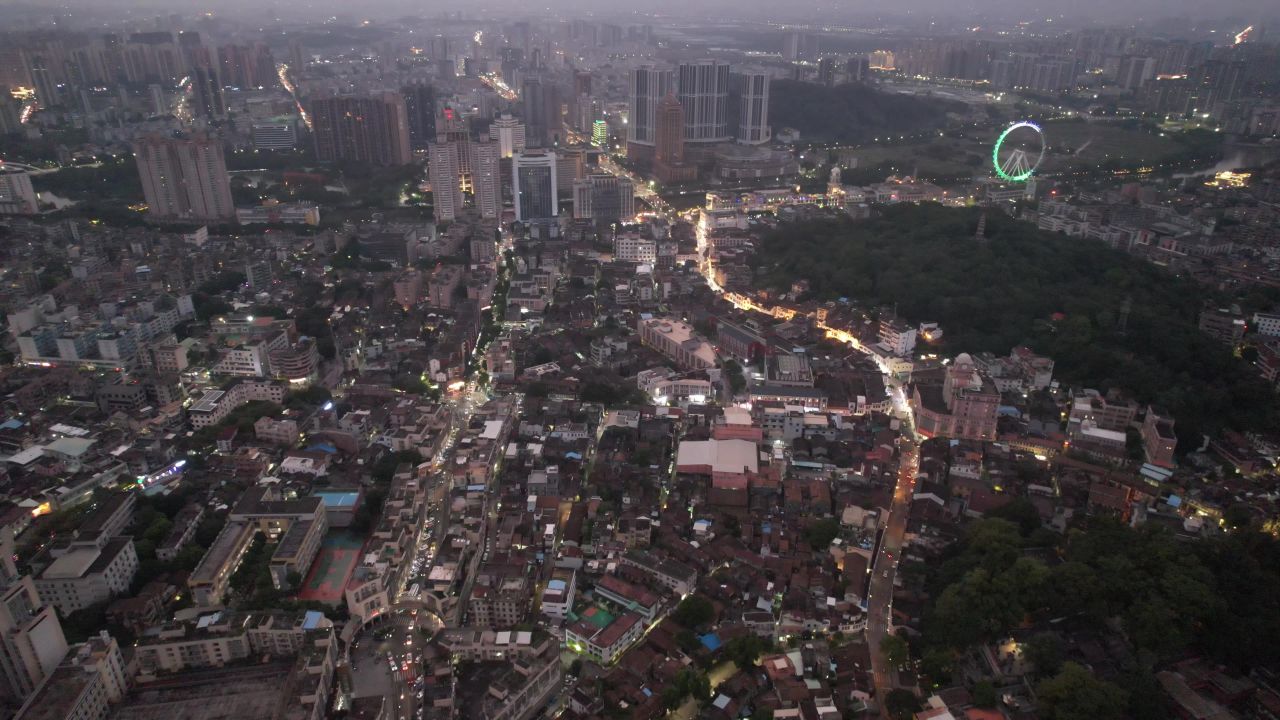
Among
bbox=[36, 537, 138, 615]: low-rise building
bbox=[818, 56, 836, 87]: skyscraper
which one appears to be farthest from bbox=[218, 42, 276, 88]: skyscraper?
bbox=[36, 537, 138, 615]: low-rise building

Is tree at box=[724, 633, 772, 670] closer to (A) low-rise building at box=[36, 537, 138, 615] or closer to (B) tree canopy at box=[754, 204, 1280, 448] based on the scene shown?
(A) low-rise building at box=[36, 537, 138, 615]

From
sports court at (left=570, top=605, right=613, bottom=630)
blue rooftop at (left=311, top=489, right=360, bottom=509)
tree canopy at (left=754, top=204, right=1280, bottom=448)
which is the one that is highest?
tree canopy at (left=754, top=204, right=1280, bottom=448)

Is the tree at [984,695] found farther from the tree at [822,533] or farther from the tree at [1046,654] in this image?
the tree at [822,533]

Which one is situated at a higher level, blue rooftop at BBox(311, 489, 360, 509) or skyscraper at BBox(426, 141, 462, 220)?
skyscraper at BBox(426, 141, 462, 220)

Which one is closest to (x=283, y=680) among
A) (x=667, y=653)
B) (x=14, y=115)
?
(x=667, y=653)

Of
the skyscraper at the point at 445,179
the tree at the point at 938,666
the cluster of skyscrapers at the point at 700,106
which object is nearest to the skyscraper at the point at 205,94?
the skyscraper at the point at 445,179
